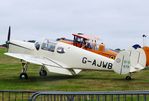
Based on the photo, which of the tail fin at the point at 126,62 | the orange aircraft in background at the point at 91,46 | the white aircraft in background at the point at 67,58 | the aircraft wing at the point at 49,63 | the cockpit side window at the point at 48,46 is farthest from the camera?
the orange aircraft in background at the point at 91,46

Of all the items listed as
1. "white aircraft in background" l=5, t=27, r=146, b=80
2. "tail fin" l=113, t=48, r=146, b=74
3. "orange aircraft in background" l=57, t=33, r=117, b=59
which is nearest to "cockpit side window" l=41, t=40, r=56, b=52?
"white aircraft in background" l=5, t=27, r=146, b=80

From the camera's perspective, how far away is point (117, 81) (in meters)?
21.4

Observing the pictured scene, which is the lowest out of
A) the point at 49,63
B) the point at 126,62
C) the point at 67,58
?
the point at 49,63

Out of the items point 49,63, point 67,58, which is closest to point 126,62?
point 67,58

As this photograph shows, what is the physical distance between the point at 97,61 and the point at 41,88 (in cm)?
463

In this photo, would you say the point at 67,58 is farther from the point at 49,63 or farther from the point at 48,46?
the point at 48,46

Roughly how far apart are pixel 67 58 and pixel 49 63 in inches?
42.5

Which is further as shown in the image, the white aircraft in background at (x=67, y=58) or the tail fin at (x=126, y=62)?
the white aircraft in background at (x=67, y=58)

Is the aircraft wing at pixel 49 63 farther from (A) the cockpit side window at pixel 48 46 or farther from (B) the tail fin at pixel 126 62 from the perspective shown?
(B) the tail fin at pixel 126 62

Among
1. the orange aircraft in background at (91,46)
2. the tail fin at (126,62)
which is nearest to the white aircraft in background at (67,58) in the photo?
the tail fin at (126,62)

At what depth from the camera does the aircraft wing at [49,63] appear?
2269 cm

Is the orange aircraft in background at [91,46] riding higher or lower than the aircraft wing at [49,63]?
higher

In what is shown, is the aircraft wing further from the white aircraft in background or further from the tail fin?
the tail fin

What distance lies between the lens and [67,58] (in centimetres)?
2358
